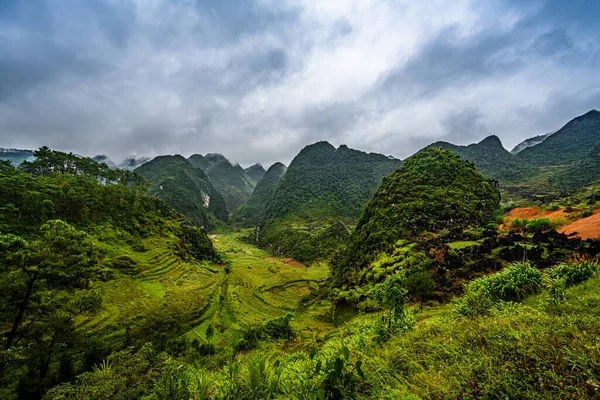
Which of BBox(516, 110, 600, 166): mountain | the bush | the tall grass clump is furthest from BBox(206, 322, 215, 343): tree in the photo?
BBox(516, 110, 600, 166): mountain

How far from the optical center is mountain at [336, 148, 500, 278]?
88.3ft

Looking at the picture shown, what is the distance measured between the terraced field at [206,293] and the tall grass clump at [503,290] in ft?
57.2

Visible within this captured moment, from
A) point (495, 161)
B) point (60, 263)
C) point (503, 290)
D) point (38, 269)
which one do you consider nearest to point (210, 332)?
point (60, 263)

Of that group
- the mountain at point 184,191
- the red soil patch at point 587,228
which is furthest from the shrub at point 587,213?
the mountain at point 184,191

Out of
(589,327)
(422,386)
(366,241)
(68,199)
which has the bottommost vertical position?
(366,241)

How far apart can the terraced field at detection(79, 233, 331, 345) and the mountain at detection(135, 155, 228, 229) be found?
269 feet

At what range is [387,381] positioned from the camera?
386 cm

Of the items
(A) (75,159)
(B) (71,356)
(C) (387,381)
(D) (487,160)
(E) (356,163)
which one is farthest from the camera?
(E) (356,163)

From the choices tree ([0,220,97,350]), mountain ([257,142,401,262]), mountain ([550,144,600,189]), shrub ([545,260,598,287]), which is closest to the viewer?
shrub ([545,260,598,287])

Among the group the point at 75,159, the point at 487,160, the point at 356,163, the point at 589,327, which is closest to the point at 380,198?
the point at 589,327

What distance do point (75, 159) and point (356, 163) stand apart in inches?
5829

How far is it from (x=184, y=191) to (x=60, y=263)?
144340mm

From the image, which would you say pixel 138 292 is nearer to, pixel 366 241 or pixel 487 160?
pixel 366 241

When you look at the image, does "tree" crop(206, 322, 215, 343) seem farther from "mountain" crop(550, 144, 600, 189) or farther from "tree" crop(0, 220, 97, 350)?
"mountain" crop(550, 144, 600, 189)
